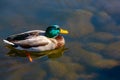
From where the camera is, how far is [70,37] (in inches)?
415

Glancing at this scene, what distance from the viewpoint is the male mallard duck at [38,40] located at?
32.9 ft

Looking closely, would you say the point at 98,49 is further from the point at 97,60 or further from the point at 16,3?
the point at 16,3

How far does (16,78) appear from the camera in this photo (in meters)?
8.91

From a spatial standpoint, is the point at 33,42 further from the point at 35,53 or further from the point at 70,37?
the point at 70,37

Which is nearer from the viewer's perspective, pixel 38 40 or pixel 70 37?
pixel 38 40

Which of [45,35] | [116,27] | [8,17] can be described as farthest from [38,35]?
[116,27]

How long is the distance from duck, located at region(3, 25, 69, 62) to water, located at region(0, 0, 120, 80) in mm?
197

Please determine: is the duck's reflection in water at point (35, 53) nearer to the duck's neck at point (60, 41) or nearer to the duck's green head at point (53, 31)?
the duck's neck at point (60, 41)

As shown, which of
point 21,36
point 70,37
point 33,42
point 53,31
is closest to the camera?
point 21,36

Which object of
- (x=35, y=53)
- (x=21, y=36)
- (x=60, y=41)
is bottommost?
(x=35, y=53)

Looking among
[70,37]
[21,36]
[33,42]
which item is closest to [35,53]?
[33,42]

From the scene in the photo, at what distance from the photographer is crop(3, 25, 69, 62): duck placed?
1004 cm

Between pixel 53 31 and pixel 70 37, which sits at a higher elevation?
pixel 53 31

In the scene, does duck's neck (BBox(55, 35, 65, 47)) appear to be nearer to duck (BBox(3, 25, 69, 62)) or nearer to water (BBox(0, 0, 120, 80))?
duck (BBox(3, 25, 69, 62))
